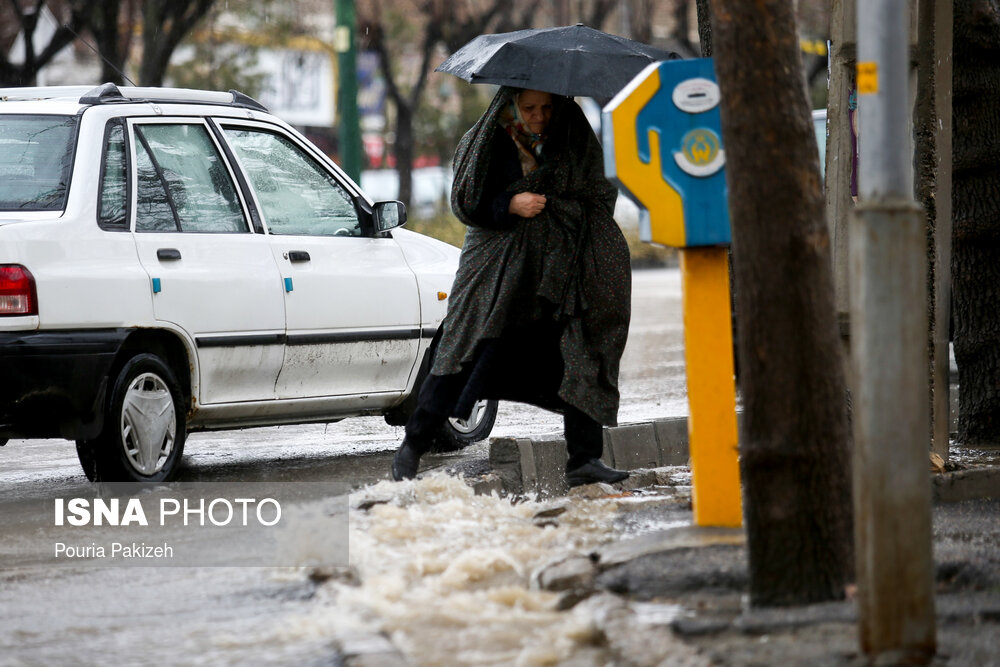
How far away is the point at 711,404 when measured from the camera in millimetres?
5145

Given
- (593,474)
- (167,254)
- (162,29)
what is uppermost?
(162,29)

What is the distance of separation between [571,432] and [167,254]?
200 centimetres

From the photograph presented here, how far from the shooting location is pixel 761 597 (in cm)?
411

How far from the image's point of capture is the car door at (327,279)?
7.79 metres

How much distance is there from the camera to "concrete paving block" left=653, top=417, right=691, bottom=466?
7879 mm

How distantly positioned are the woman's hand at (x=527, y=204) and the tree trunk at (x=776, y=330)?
229 centimetres

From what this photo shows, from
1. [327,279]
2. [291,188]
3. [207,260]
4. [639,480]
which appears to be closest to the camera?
[639,480]

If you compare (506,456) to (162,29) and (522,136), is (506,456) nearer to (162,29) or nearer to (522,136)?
(522,136)

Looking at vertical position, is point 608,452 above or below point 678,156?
below

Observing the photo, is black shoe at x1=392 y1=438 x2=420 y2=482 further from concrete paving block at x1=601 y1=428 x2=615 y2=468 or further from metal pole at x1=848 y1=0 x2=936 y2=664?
metal pole at x1=848 y1=0 x2=936 y2=664

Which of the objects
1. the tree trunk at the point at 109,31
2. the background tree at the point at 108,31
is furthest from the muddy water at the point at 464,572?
the tree trunk at the point at 109,31

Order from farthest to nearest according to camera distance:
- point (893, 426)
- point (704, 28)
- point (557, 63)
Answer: point (704, 28) → point (557, 63) → point (893, 426)

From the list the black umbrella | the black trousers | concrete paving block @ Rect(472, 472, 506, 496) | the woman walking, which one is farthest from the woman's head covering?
concrete paving block @ Rect(472, 472, 506, 496)

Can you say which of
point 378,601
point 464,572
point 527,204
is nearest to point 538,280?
point 527,204
